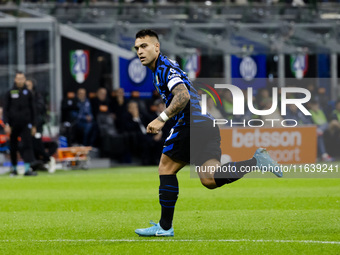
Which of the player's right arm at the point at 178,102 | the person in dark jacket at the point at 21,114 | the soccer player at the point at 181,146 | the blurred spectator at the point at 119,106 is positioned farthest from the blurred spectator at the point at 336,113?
the player's right arm at the point at 178,102

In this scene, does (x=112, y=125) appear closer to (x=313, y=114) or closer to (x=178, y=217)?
(x=313, y=114)

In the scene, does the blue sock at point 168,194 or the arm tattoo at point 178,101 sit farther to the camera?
the blue sock at point 168,194

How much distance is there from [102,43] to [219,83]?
3.55 metres

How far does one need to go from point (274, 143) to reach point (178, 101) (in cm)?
1160

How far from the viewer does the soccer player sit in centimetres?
758

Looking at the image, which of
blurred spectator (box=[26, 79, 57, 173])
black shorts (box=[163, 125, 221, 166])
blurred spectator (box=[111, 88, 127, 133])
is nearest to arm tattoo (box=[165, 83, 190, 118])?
black shorts (box=[163, 125, 221, 166])

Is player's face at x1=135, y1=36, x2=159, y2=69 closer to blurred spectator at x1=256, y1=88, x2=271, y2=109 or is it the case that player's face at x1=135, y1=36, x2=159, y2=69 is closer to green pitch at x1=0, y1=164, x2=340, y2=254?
green pitch at x1=0, y1=164, x2=340, y2=254

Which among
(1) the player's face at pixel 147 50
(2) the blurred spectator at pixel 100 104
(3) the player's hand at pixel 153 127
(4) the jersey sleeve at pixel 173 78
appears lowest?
(2) the blurred spectator at pixel 100 104

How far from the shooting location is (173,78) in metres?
7.43

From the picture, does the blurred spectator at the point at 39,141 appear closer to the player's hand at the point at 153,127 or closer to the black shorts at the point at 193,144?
the black shorts at the point at 193,144

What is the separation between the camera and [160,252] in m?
6.71

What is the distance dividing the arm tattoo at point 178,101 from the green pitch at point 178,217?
1.22 meters

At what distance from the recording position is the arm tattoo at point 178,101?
23.9 ft

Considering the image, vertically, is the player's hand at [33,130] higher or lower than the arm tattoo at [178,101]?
lower
